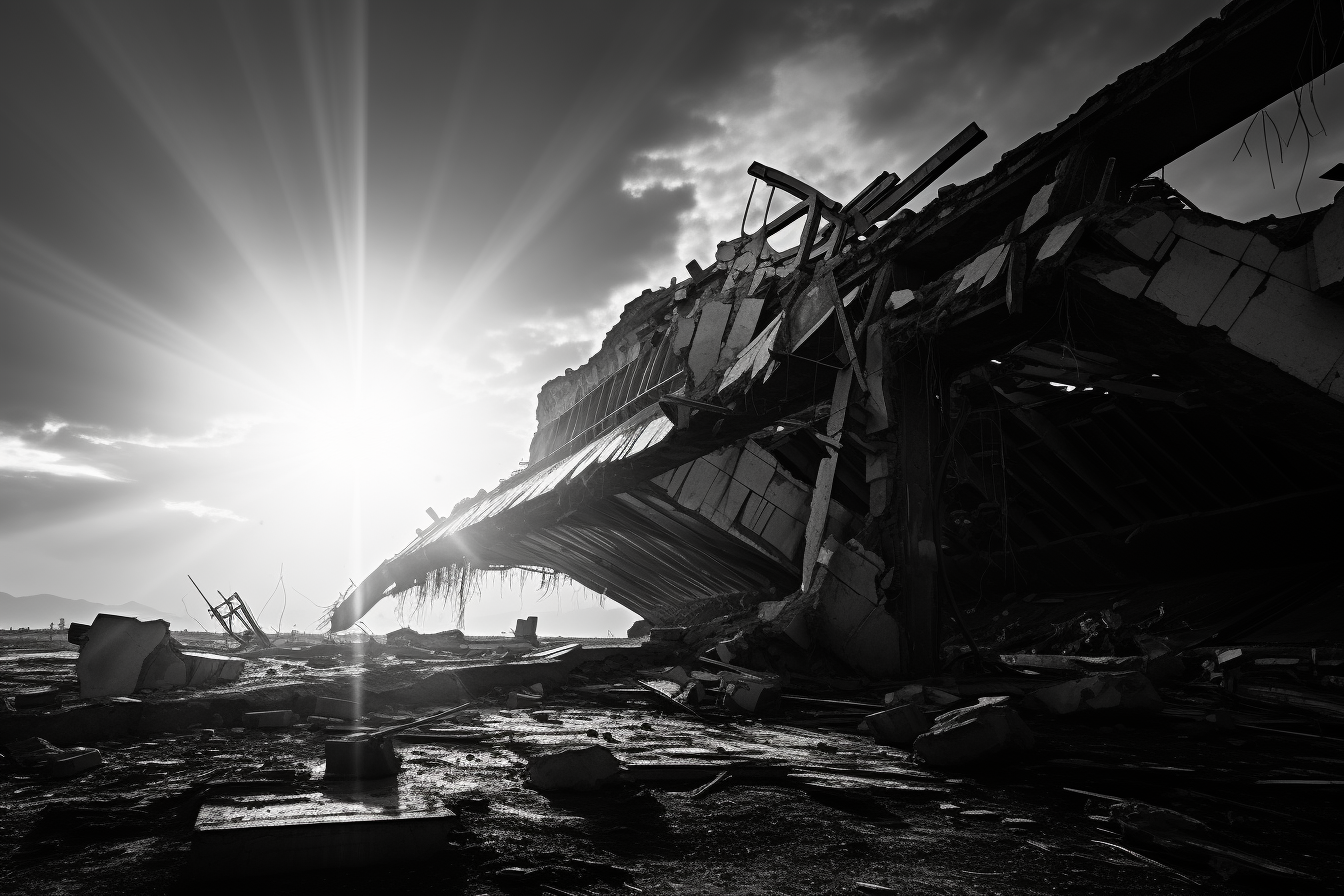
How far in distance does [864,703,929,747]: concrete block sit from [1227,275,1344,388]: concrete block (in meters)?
3.65

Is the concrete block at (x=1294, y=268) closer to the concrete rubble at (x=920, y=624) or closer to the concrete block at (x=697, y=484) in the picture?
the concrete rubble at (x=920, y=624)

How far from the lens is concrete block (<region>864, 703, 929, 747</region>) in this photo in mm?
4301

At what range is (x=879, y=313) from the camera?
829 centimetres

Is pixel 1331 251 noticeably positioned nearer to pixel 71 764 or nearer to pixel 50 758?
pixel 71 764

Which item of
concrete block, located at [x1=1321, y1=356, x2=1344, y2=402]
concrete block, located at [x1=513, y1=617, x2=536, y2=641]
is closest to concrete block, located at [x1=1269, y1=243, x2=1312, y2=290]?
concrete block, located at [x1=1321, y1=356, x2=1344, y2=402]

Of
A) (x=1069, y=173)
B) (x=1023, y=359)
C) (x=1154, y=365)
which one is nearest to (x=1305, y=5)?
(x=1069, y=173)

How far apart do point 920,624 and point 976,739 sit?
3.89 metres

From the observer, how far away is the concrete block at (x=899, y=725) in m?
4.30

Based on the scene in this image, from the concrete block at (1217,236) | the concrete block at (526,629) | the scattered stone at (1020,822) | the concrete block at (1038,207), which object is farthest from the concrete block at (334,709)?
the concrete block at (526,629)

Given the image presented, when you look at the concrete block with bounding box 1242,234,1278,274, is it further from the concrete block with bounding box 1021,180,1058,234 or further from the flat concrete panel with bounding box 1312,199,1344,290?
the concrete block with bounding box 1021,180,1058,234

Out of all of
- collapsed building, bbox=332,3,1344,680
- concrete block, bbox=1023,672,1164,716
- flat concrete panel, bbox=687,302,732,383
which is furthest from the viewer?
→ flat concrete panel, bbox=687,302,732,383

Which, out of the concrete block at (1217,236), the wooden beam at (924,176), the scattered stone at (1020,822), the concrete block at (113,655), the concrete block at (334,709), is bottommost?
the scattered stone at (1020,822)

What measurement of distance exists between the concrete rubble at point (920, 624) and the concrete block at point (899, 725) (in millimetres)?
27

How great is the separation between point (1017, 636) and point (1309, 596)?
4.04 m
